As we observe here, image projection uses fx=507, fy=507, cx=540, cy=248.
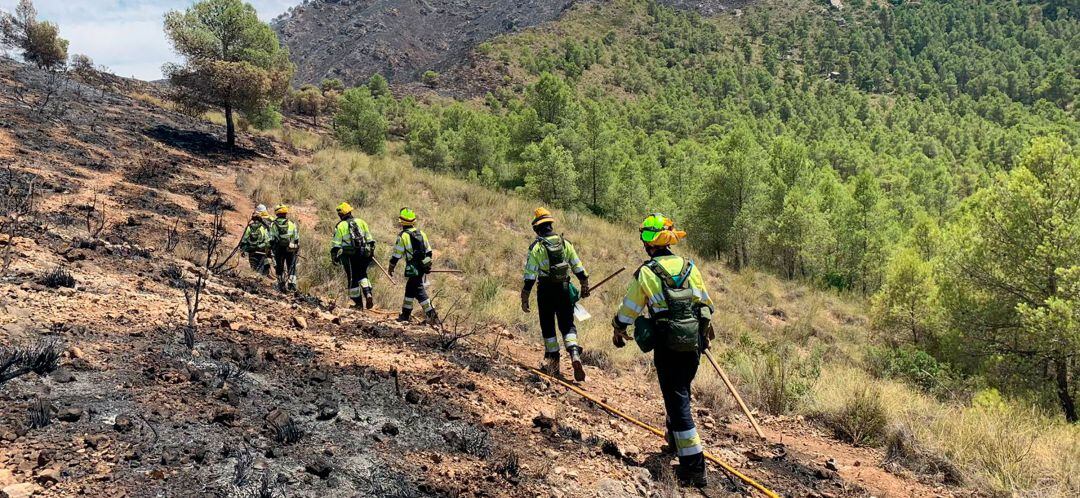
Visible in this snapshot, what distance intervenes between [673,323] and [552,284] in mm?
2275

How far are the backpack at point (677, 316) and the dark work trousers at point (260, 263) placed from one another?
7.74 metres

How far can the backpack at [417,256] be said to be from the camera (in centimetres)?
734

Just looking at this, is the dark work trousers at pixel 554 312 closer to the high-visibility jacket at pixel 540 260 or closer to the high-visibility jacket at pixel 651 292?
the high-visibility jacket at pixel 540 260

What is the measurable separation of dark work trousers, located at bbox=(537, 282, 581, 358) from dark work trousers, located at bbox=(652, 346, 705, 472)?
1980 millimetres

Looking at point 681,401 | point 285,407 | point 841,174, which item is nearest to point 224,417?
point 285,407

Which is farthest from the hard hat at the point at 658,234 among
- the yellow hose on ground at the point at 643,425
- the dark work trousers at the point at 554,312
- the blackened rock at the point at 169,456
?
the blackened rock at the point at 169,456

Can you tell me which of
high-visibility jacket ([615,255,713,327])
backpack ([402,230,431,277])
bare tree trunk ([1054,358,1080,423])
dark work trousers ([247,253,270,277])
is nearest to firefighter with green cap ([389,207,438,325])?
backpack ([402,230,431,277])

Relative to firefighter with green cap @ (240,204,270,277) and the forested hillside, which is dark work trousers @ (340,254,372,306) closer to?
firefighter with green cap @ (240,204,270,277)

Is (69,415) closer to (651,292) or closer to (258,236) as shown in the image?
(651,292)

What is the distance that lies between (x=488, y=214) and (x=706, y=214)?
490 inches

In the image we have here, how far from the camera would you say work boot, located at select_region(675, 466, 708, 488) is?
150 inches

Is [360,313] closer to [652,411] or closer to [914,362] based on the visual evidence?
[652,411]

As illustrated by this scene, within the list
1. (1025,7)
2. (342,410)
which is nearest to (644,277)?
(342,410)

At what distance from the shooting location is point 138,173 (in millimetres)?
Result: 12852
